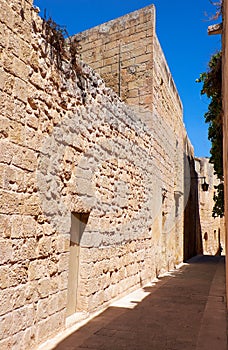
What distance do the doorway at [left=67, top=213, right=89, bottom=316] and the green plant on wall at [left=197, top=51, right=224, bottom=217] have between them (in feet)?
12.3

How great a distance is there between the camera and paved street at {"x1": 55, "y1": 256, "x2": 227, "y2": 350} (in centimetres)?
322

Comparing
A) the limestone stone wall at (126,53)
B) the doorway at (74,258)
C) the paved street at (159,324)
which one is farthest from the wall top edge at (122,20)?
the paved street at (159,324)

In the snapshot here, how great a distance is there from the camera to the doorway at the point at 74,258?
3.90 m

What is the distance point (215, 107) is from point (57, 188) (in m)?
5.88

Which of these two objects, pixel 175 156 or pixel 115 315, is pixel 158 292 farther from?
pixel 175 156

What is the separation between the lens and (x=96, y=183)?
4445 millimetres

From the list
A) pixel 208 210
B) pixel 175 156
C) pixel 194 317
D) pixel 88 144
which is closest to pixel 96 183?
pixel 88 144

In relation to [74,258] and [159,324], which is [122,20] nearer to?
[74,258]

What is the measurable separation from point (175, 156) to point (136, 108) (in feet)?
12.4

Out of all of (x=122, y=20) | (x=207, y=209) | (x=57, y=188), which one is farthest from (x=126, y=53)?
(x=207, y=209)

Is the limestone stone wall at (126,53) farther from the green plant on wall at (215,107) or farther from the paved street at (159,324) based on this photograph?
the paved street at (159,324)

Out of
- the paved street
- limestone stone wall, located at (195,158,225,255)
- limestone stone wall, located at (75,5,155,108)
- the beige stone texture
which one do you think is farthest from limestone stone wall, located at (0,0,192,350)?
limestone stone wall, located at (195,158,225,255)

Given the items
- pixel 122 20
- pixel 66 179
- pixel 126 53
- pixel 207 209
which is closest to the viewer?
pixel 66 179

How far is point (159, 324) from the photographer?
12.9 feet
